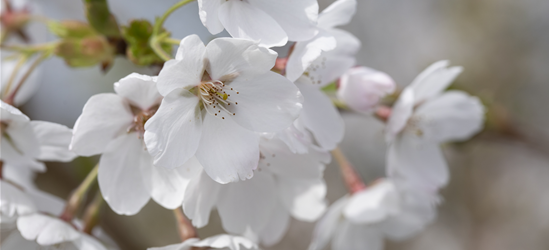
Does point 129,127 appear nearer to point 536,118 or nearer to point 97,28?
point 97,28

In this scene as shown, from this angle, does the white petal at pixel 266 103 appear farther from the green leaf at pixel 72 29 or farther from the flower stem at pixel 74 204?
the green leaf at pixel 72 29

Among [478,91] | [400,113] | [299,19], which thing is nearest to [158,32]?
[299,19]

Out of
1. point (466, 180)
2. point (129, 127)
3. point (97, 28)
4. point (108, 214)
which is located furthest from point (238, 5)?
point (466, 180)

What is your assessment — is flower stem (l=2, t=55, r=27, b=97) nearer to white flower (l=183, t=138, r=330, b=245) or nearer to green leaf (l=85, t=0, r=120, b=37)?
green leaf (l=85, t=0, r=120, b=37)

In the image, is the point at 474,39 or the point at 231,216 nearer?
the point at 231,216

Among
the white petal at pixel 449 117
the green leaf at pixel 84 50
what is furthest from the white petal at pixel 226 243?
the white petal at pixel 449 117

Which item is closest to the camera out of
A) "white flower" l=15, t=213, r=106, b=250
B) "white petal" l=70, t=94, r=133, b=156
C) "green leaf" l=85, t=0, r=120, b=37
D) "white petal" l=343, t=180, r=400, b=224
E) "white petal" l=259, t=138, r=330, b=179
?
"white petal" l=70, t=94, r=133, b=156

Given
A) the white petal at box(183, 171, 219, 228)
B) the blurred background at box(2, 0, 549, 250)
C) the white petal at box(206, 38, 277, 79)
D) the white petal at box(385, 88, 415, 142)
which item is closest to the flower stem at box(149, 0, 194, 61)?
the white petal at box(206, 38, 277, 79)
